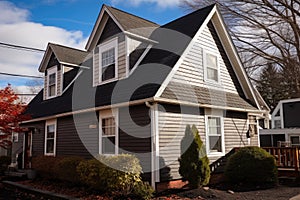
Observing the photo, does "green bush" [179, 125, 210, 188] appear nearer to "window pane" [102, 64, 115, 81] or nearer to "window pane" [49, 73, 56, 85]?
"window pane" [102, 64, 115, 81]

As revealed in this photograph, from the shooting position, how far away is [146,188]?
8.48m

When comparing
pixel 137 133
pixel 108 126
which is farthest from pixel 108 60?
pixel 137 133

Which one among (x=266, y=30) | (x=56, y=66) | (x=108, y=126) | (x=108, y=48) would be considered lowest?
(x=108, y=126)

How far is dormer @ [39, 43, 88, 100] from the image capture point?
15.8 meters

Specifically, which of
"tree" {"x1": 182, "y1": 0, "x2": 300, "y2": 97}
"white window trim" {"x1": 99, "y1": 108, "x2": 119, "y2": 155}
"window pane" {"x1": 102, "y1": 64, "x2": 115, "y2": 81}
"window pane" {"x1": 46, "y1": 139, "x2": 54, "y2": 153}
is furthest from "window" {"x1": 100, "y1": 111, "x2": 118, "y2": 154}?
"tree" {"x1": 182, "y1": 0, "x2": 300, "y2": 97}

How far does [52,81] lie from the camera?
54.1ft

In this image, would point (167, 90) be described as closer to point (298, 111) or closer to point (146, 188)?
point (146, 188)

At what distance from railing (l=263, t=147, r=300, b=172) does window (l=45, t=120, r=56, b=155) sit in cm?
1050

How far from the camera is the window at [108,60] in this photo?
1202 centimetres

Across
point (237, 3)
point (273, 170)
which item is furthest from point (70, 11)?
point (237, 3)

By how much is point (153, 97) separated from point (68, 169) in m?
4.61

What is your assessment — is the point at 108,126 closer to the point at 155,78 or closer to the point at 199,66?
the point at 155,78

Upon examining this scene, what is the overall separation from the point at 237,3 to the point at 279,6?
10.7 ft

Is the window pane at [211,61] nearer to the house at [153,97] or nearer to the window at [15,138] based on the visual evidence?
the house at [153,97]
